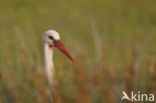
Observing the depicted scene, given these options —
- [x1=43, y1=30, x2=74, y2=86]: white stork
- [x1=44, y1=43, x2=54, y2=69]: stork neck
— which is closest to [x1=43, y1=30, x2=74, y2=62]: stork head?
[x1=43, y1=30, x2=74, y2=86]: white stork

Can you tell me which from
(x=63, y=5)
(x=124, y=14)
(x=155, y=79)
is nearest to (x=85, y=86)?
(x=155, y=79)

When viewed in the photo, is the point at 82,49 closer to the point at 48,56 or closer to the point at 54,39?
the point at 48,56

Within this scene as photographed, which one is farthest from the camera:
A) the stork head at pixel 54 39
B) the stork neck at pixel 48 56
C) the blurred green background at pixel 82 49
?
the stork neck at pixel 48 56

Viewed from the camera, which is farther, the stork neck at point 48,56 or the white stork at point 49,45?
the stork neck at point 48,56

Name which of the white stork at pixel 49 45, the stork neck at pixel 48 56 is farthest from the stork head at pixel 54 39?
the stork neck at pixel 48 56

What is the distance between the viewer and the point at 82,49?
27.2ft

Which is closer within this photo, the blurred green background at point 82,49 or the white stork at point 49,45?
the blurred green background at point 82,49

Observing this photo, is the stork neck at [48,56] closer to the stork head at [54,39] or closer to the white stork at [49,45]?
the white stork at [49,45]

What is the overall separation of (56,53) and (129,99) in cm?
768

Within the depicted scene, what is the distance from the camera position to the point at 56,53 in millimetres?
11992

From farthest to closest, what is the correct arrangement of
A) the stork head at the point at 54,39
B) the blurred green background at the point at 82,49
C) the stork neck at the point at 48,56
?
the stork neck at the point at 48,56
the stork head at the point at 54,39
the blurred green background at the point at 82,49

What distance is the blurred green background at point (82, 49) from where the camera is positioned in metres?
4.72

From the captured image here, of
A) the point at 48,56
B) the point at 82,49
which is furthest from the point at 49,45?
the point at 82,49

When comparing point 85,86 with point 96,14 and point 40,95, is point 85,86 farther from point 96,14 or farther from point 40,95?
point 96,14
